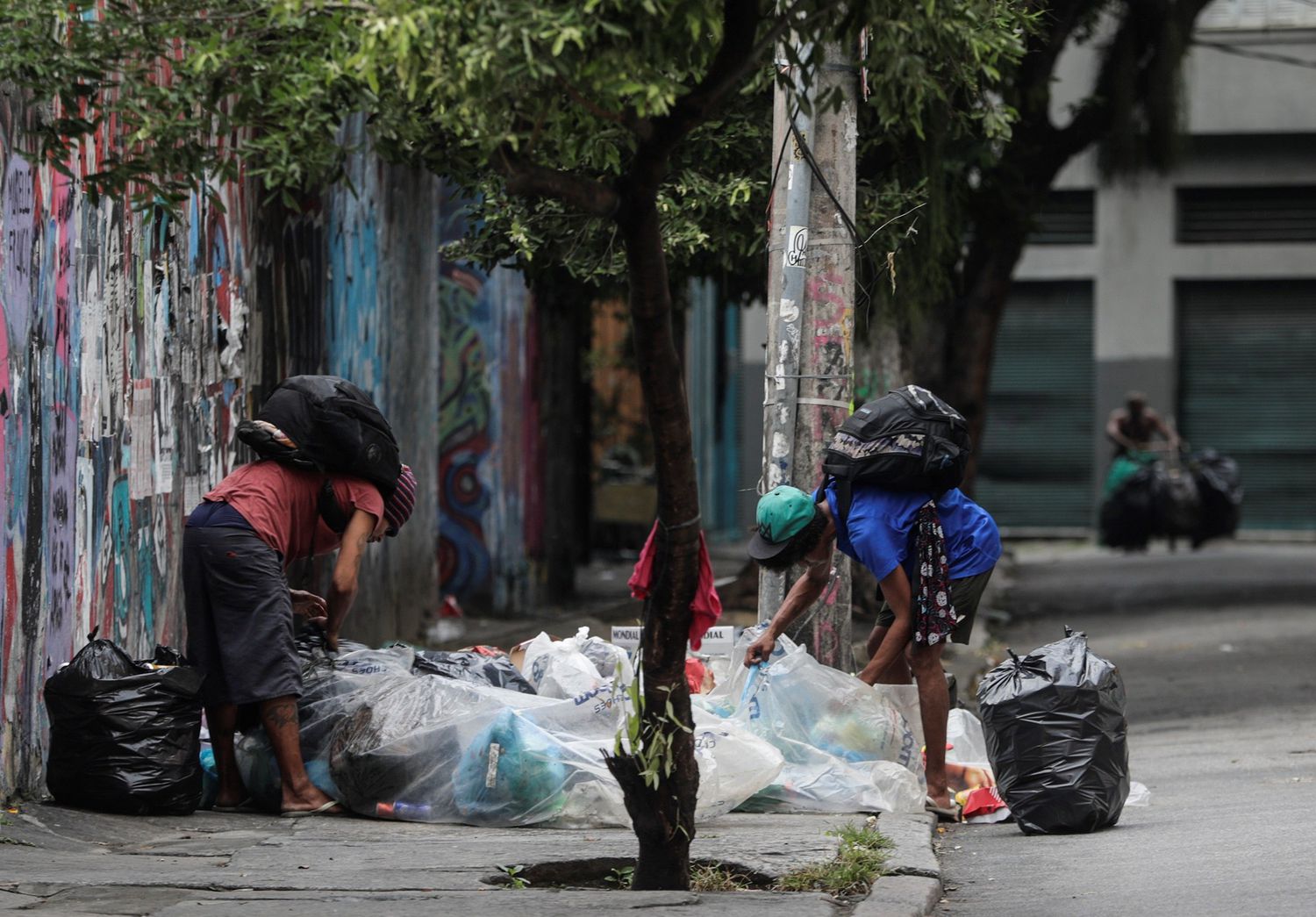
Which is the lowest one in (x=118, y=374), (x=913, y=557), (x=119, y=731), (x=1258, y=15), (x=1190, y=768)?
(x=1190, y=768)

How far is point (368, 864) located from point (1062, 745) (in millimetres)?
2311

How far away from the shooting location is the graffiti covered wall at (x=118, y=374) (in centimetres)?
595

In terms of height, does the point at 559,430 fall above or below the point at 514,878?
above

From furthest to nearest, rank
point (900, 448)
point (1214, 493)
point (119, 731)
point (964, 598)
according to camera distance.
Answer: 1. point (1214, 493)
2. point (964, 598)
3. point (900, 448)
4. point (119, 731)

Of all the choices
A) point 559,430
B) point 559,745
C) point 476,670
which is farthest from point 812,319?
point 559,430

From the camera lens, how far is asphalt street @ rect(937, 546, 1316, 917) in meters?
5.07

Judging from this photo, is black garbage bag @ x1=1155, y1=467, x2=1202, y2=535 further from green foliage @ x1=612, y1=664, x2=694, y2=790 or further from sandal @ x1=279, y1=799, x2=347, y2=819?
green foliage @ x1=612, y1=664, x2=694, y2=790

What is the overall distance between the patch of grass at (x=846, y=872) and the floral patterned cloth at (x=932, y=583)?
122 centimetres

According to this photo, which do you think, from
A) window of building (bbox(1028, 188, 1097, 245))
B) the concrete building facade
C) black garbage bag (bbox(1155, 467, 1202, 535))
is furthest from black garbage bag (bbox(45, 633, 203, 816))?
window of building (bbox(1028, 188, 1097, 245))

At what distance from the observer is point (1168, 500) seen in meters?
19.9

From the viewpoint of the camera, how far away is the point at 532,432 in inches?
525

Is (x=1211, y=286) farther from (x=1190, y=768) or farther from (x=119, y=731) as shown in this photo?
(x=119, y=731)

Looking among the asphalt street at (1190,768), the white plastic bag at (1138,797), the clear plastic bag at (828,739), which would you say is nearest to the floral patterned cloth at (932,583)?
the clear plastic bag at (828,739)

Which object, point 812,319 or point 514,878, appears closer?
point 514,878
